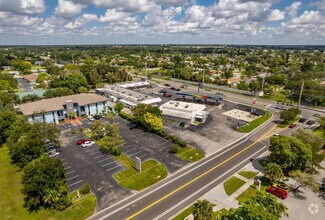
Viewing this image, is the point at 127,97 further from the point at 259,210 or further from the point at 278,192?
the point at 259,210

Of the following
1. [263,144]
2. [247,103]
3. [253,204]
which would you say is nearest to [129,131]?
[263,144]

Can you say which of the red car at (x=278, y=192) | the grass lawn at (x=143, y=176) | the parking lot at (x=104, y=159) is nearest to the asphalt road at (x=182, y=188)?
the grass lawn at (x=143, y=176)

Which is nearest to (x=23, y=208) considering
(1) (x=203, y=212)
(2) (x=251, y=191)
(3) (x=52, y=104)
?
(1) (x=203, y=212)

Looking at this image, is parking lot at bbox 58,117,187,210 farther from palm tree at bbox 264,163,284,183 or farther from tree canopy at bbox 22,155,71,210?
palm tree at bbox 264,163,284,183

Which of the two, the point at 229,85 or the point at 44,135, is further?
the point at 229,85

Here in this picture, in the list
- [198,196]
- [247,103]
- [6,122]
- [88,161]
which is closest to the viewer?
[198,196]

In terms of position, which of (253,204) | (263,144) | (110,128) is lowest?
(263,144)

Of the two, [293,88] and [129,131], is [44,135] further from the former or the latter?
[293,88]
